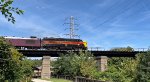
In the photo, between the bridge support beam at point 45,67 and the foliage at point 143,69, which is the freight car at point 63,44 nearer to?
the bridge support beam at point 45,67

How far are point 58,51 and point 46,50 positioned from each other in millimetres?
3806

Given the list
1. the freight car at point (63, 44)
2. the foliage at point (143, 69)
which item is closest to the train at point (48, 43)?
the freight car at point (63, 44)

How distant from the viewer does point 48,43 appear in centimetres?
9500

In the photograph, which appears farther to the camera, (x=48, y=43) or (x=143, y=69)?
(x=48, y=43)

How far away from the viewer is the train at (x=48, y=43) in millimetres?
91250

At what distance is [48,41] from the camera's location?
311 ft

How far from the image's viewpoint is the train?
91.2 m

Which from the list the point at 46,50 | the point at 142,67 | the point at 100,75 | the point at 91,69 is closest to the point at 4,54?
the point at 142,67

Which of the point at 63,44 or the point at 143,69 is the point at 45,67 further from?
the point at 143,69

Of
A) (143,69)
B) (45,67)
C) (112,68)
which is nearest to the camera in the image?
(143,69)

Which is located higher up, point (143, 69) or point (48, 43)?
point (48, 43)

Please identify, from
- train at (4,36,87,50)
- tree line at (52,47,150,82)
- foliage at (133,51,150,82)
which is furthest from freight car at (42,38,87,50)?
foliage at (133,51,150,82)

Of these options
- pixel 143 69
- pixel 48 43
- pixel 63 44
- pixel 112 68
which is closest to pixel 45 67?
pixel 48 43

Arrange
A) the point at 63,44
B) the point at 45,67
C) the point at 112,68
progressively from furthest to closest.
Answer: the point at 45,67
the point at 63,44
the point at 112,68
